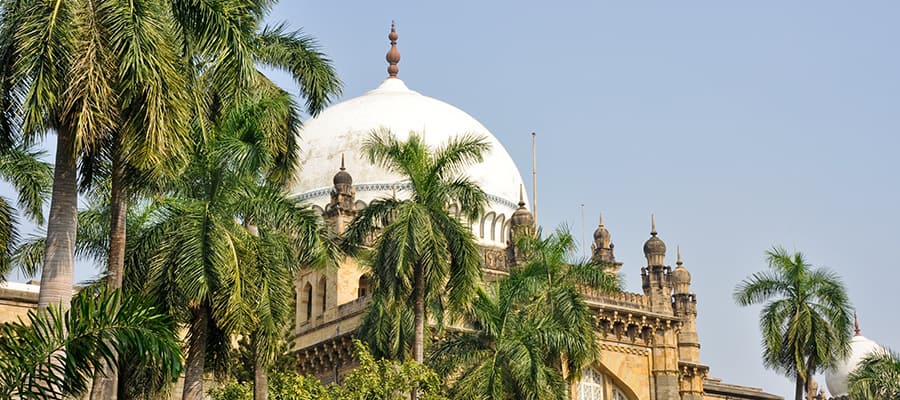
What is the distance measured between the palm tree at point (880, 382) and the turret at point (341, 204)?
15.4 m

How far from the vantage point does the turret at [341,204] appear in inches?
1721

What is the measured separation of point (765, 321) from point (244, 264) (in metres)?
17.4

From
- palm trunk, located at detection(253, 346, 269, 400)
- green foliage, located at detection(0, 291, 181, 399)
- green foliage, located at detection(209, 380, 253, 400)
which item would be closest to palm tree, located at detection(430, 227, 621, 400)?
green foliage, located at detection(209, 380, 253, 400)

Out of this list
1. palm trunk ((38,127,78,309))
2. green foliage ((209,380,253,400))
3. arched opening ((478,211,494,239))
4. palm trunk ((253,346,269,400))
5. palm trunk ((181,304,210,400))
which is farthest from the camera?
arched opening ((478,211,494,239))

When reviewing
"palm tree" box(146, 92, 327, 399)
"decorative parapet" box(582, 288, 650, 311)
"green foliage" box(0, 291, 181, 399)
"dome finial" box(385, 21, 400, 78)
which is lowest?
"green foliage" box(0, 291, 181, 399)

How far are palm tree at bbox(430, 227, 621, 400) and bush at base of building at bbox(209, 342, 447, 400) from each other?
187 cm

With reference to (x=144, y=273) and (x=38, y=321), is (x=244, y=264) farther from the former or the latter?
(x=38, y=321)

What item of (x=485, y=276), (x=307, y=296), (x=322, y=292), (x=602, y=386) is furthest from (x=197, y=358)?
(x=307, y=296)

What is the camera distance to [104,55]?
19.1m

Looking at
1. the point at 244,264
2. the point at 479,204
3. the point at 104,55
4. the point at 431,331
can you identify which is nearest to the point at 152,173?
the point at 104,55

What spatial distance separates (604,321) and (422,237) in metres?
17.7

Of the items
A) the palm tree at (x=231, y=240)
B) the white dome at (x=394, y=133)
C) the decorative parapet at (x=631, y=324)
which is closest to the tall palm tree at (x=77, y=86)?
the palm tree at (x=231, y=240)

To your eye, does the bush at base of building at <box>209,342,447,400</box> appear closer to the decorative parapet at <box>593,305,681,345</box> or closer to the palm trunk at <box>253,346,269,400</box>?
the palm trunk at <box>253,346,269,400</box>

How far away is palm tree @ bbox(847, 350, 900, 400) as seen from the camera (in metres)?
37.9
